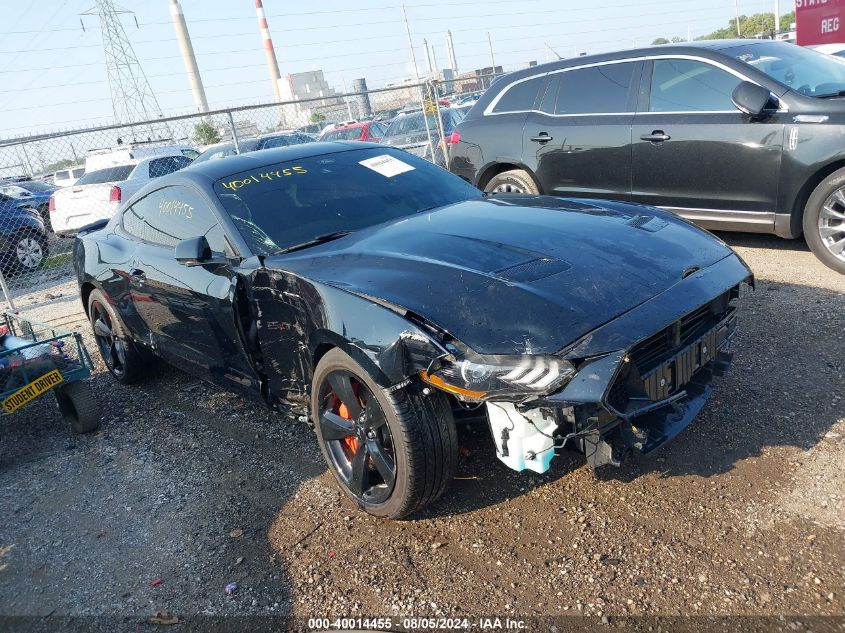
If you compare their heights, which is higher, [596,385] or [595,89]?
[595,89]

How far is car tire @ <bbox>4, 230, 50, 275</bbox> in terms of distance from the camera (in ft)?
37.7

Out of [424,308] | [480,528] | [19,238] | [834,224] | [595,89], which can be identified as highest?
[595,89]

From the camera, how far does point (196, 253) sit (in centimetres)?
341

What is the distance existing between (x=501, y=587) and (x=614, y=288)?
1.21 meters

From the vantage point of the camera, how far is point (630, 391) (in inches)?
96.6

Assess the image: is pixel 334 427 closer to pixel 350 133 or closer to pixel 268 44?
pixel 350 133

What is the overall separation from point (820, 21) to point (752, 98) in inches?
313

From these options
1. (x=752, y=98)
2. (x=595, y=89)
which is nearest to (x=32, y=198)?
(x=595, y=89)

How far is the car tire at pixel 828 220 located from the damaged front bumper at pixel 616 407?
2933 millimetres

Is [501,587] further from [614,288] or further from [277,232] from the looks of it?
[277,232]

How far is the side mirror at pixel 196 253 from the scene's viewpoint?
3.41m

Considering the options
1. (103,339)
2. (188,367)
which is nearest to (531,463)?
(188,367)

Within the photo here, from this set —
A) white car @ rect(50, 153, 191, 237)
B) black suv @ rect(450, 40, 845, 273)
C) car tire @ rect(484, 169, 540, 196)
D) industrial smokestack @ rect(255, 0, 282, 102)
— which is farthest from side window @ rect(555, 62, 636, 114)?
industrial smokestack @ rect(255, 0, 282, 102)

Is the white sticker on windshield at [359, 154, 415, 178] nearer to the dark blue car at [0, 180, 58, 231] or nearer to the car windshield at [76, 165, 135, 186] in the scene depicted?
the car windshield at [76, 165, 135, 186]
